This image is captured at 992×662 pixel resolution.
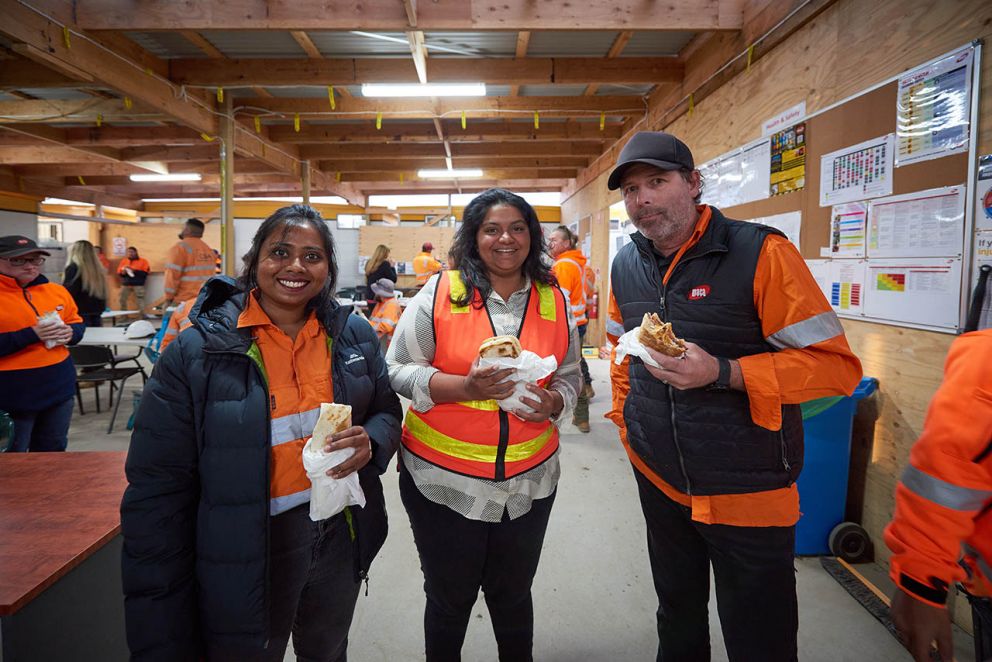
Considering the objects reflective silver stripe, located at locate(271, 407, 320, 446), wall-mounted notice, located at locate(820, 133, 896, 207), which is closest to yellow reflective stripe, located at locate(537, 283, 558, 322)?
reflective silver stripe, located at locate(271, 407, 320, 446)

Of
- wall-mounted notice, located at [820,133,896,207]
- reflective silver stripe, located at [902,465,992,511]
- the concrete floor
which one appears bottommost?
the concrete floor

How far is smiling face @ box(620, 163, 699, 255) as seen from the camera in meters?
1.55

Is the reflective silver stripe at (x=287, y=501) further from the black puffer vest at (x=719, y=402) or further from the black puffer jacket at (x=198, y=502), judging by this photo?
the black puffer vest at (x=719, y=402)

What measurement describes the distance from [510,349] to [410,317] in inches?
15.4

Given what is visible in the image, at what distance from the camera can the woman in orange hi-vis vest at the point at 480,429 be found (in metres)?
1.55

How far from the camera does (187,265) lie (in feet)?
19.4

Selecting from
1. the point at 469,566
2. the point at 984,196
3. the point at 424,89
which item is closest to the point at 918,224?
the point at 984,196

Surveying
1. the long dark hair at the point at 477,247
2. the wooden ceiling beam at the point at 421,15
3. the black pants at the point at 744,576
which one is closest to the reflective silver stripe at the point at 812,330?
the black pants at the point at 744,576

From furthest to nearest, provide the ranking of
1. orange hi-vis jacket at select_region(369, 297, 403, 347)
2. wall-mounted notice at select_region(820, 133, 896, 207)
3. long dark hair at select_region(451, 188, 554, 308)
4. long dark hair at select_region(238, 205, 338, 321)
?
orange hi-vis jacket at select_region(369, 297, 403, 347)
wall-mounted notice at select_region(820, 133, 896, 207)
long dark hair at select_region(451, 188, 554, 308)
long dark hair at select_region(238, 205, 338, 321)

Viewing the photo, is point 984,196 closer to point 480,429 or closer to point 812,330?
point 812,330

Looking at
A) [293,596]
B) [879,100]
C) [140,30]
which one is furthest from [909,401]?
[140,30]

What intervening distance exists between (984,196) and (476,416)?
7.53 feet

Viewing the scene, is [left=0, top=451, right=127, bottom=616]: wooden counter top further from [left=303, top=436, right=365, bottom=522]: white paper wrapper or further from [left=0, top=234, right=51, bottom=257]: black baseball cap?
[left=0, top=234, right=51, bottom=257]: black baseball cap

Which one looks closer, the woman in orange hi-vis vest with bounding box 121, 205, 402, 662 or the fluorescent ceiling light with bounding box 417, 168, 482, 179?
the woman in orange hi-vis vest with bounding box 121, 205, 402, 662
